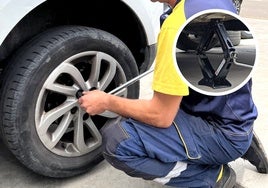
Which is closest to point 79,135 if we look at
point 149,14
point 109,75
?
point 109,75

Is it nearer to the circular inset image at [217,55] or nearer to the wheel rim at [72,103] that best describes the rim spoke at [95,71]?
the wheel rim at [72,103]

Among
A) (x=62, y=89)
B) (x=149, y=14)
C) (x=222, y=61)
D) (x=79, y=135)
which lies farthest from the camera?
(x=149, y=14)

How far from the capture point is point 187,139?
190cm

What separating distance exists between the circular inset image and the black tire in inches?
22.4

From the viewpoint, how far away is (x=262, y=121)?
9.86 ft

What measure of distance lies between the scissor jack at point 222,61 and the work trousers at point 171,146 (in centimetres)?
26

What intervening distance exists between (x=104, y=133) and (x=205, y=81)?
0.55 metres

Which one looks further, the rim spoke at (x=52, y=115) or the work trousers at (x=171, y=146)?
the rim spoke at (x=52, y=115)

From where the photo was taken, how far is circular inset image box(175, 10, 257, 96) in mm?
1703

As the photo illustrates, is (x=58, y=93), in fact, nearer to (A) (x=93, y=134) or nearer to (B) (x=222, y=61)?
(A) (x=93, y=134)

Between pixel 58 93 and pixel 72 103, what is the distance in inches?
3.4

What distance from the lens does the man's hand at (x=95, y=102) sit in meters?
1.95

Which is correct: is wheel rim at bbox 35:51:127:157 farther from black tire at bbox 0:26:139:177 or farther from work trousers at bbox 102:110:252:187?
work trousers at bbox 102:110:252:187

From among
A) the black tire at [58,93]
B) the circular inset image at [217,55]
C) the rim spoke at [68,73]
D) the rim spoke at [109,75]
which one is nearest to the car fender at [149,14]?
the black tire at [58,93]
